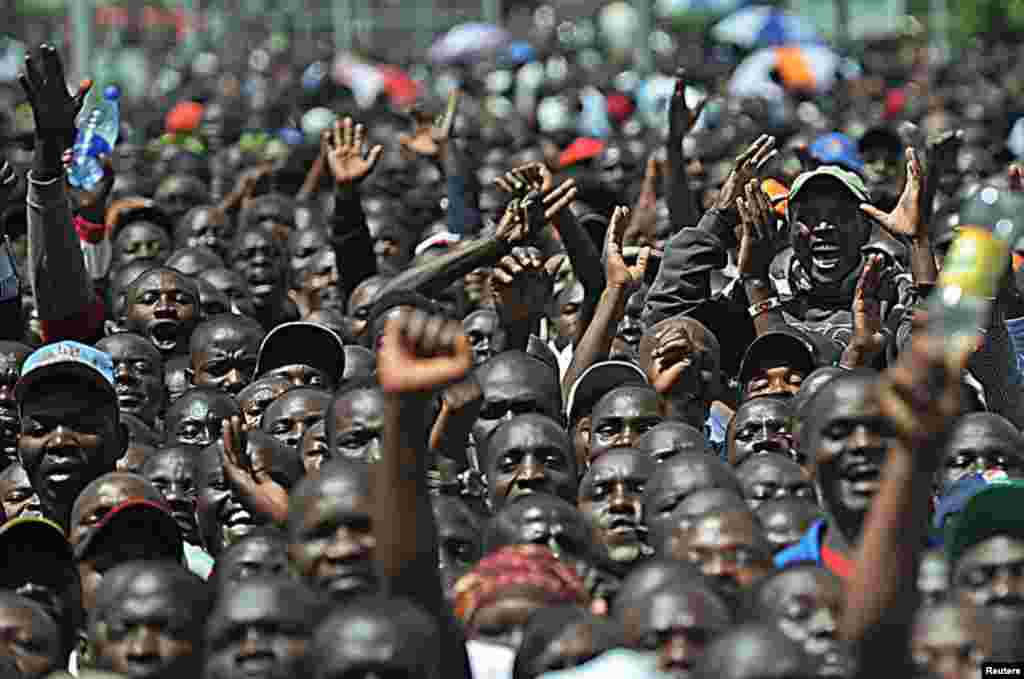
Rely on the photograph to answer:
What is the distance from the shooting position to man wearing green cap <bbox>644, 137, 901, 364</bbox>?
9.38 m

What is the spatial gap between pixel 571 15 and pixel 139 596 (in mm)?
28540

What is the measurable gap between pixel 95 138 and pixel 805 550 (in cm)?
595

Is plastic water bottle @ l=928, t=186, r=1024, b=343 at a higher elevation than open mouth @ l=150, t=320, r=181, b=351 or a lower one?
higher

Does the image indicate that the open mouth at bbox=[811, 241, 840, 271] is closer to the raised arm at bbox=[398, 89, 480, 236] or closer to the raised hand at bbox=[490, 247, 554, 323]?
the raised hand at bbox=[490, 247, 554, 323]

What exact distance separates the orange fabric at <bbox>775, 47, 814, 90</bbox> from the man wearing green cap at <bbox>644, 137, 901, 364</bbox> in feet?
32.3

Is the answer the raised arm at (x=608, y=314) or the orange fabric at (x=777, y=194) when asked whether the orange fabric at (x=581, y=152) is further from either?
the raised arm at (x=608, y=314)

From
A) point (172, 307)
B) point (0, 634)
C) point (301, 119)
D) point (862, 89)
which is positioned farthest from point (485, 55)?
point (0, 634)

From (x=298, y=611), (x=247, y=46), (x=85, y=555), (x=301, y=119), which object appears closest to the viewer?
(x=298, y=611)

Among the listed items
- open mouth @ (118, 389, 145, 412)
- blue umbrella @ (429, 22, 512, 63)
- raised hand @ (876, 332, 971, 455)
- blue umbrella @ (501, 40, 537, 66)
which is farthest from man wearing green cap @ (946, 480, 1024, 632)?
blue umbrella @ (429, 22, 512, 63)

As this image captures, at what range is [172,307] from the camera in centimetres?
993

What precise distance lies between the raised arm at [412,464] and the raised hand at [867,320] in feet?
9.67

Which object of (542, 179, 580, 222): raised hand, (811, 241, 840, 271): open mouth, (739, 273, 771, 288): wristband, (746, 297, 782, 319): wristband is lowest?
(746, 297, 782, 319): wristband

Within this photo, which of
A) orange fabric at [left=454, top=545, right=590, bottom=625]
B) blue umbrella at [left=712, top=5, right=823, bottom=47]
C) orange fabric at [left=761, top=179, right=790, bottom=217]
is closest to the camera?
orange fabric at [left=454, top=545, right=590, bottom=625]

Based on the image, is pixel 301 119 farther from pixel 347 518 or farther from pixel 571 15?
pixel 571 15
